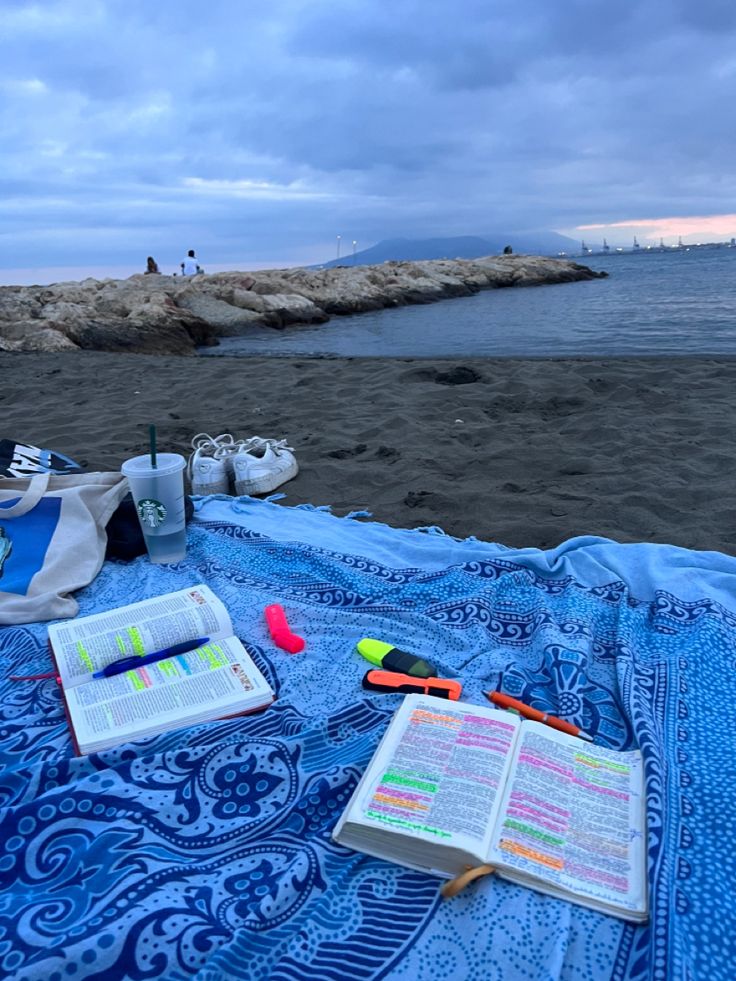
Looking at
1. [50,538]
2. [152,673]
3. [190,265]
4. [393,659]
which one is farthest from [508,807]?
[190,265]

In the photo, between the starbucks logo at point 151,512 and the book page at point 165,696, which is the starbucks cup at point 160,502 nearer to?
the starbucks logo at point 151,512

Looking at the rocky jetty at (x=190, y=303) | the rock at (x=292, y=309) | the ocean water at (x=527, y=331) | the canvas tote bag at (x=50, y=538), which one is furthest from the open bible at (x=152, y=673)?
the rock at (x=292, y=309)

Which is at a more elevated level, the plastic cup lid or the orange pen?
the plastic cup lid

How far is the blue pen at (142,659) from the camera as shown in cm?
198

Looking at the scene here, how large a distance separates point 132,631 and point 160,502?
0.64 meters

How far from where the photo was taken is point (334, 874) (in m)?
1.41

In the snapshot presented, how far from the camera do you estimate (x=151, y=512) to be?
8.78 feet

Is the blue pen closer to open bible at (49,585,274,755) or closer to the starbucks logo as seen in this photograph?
open bible at (49,585,274,755)

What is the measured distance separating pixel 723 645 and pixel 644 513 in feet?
4.41

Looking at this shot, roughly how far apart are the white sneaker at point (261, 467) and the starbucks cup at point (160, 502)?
0.96 m

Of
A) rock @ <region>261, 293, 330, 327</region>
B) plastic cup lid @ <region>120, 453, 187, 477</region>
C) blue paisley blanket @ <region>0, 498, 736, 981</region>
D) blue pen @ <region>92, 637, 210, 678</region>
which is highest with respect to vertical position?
rock @ <region>261, 293, 330, 327</region>

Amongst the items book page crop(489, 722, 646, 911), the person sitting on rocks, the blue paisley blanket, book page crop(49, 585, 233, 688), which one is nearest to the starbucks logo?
the blue paisley blanket

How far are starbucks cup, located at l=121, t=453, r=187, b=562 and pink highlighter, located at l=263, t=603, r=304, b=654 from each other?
62 centimetres

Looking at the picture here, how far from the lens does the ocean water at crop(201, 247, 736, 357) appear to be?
34.7 ft
